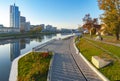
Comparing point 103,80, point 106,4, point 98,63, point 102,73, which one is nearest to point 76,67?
point 98,63

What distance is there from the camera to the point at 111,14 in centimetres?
3453

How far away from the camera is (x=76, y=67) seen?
1800 centimetres

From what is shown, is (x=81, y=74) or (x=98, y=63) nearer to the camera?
(x=81, y=74)

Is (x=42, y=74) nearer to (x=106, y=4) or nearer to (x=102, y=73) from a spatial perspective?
(x=102, y=73)

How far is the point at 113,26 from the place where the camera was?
34.1 metres

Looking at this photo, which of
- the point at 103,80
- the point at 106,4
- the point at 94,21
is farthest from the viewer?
the point at 94,21

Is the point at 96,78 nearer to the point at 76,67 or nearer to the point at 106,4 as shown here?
the point at 76,67

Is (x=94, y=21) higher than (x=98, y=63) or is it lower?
higher

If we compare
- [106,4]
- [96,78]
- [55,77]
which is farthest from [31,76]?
[106,4]

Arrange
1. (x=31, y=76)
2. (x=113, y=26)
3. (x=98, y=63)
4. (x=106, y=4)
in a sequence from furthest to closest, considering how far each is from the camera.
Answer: (x=106, y=4) → (x=113, y=26) → (x=98, y=63) → (x=31, y=76)

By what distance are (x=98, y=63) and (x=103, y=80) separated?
11.6ft

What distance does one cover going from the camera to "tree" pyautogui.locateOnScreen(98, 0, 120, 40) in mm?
34156


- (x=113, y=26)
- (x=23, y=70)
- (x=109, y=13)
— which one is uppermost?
(x=109, y=13)

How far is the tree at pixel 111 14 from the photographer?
3416 cm
